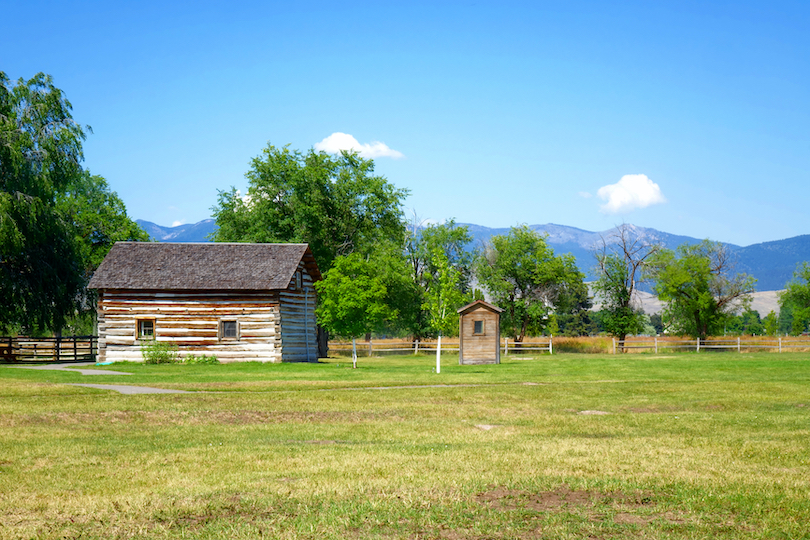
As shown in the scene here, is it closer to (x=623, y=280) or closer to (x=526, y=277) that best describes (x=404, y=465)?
(x=526, y=277)

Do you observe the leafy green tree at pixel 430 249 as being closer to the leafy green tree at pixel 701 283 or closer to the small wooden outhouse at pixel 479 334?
the leafy green tree at pixel 701 283

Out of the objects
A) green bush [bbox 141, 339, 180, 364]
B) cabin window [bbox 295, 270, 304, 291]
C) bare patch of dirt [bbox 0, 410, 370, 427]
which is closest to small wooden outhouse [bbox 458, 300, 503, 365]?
cabin window [bbox 295, 270, 304, 291]

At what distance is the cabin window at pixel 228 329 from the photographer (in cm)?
3897

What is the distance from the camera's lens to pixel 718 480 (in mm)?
8992

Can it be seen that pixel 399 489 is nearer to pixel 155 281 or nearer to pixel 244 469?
pixel 244 469

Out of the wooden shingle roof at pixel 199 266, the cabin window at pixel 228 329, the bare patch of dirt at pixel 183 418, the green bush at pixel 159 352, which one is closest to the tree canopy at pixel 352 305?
the wooden shingle roof at pixel 199 266

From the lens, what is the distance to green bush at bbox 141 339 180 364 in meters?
37.7

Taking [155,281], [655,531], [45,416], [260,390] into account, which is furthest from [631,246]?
[655,531]

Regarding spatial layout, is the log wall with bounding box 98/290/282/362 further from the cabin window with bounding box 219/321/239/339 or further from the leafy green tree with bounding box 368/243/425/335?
the leafy green tree with bounding box 368/243/425/335

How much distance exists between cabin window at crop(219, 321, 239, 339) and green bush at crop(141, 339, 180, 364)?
7.97 feet

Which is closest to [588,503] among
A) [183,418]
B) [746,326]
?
[183,418]

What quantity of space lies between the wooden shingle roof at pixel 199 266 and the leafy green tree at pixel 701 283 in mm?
39636

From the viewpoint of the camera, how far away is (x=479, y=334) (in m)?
39.3

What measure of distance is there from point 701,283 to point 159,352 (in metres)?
49.8
